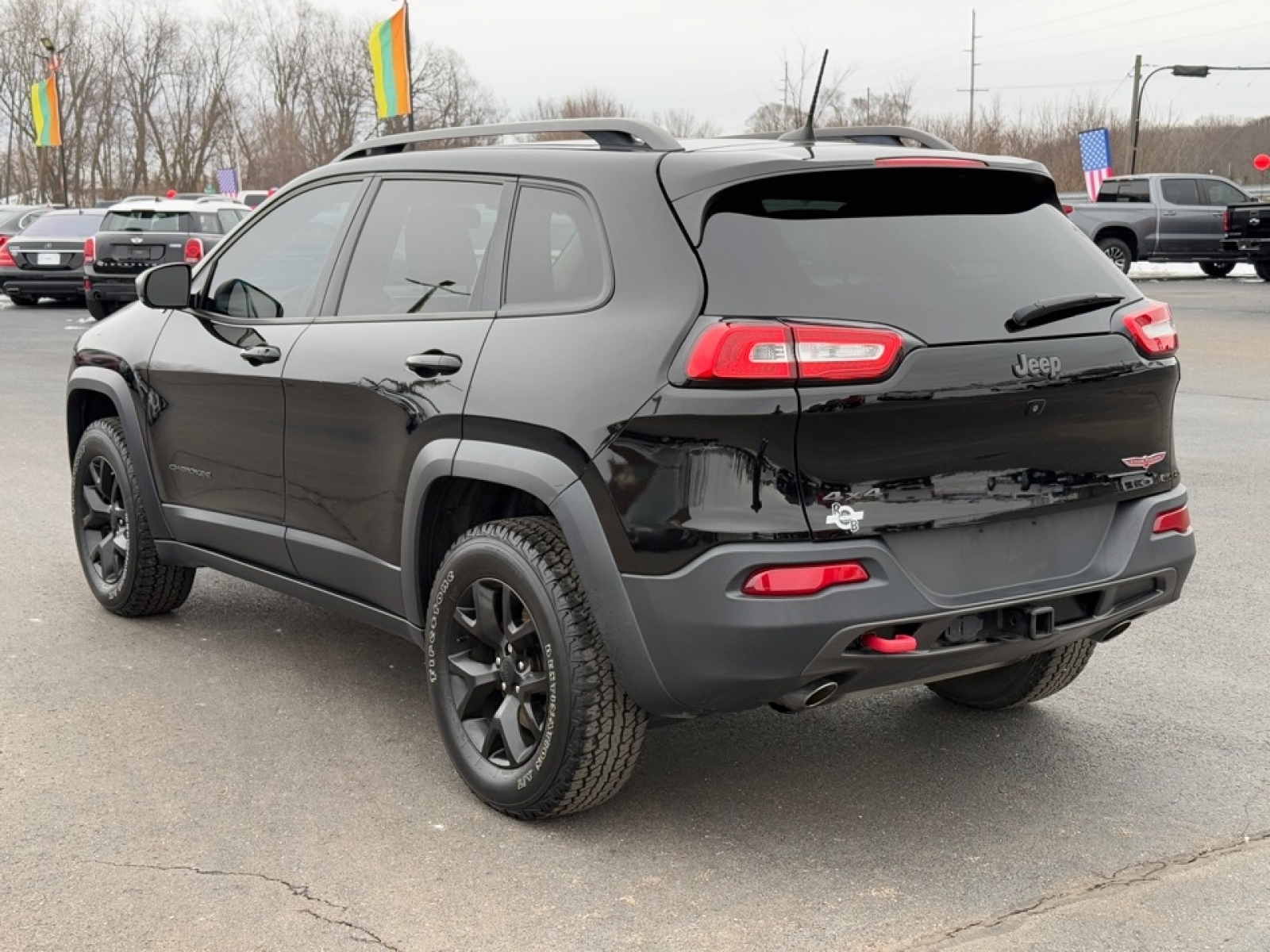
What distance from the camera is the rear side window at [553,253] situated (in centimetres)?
384

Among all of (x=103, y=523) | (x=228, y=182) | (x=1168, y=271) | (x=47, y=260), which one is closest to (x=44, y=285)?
(x=47, y=260)

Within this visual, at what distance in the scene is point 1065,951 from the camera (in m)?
3.25

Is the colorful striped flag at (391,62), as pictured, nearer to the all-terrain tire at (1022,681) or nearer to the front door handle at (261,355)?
the front door handle at (261,355)

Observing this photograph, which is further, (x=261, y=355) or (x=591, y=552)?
(x=261, y=355)

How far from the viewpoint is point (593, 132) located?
419cm

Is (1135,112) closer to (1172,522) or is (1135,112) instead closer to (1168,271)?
(1168,271)

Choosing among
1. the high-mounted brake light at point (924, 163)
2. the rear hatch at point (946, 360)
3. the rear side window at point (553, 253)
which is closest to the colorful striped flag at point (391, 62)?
the rear side window at point (553, 253)

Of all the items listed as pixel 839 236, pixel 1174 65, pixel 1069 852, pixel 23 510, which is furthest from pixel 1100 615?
pixel 1174 65

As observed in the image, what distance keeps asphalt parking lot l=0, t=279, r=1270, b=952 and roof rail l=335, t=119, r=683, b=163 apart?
68.4 inches

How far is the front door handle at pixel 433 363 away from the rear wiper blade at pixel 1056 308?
143 cm

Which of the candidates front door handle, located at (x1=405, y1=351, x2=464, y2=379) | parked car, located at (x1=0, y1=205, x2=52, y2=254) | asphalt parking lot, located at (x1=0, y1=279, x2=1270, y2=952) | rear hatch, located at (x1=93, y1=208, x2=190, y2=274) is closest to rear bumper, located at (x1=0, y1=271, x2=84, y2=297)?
parked car, located at (x1=0, y1=205, x2=52, y2=254)

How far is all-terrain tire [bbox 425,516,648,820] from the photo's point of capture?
12.2 ft

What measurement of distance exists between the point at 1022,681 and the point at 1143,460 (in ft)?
3.18

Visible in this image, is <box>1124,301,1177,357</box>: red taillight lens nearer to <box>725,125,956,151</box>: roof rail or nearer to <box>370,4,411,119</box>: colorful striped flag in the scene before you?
<box>725,125,956,151</box>: roof rail
